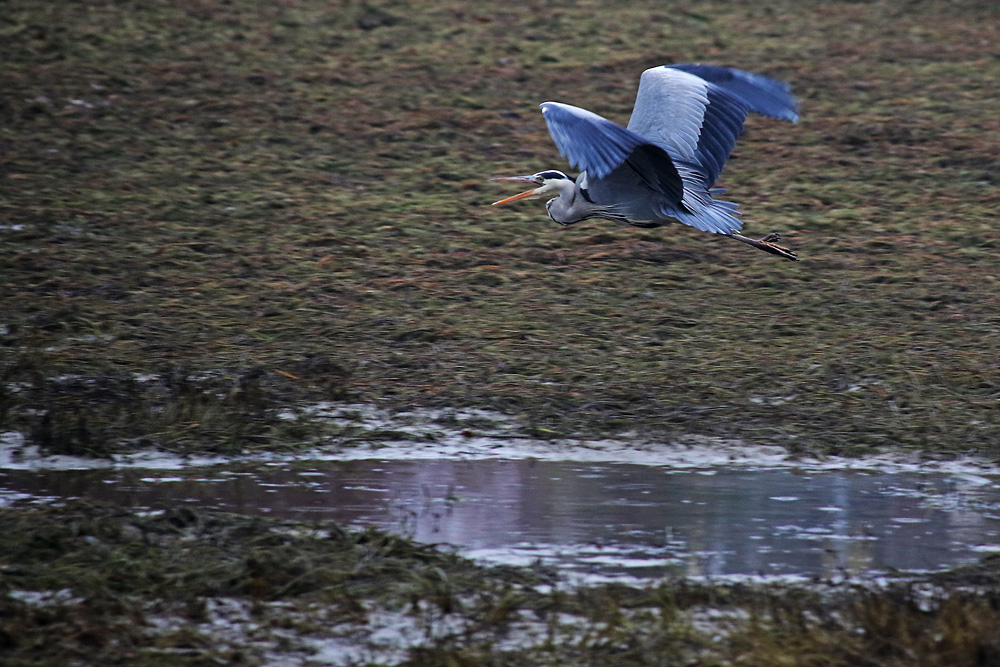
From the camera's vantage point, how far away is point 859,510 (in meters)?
5.78

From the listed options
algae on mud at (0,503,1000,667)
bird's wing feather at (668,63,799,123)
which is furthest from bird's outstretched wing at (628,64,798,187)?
algae on mud at (0,503,1000,667)

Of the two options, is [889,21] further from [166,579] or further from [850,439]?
[166,579]

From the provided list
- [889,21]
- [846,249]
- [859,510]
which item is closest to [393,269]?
[846,249]

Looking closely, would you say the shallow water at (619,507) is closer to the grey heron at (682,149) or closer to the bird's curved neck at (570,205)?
the grey heron at (682,149)

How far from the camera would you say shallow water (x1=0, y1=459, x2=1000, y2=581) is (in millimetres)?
5219

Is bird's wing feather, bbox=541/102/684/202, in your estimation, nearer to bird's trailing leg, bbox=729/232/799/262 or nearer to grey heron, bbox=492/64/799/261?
grey heron, bbox=492/64/799/261

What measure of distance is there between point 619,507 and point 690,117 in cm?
270

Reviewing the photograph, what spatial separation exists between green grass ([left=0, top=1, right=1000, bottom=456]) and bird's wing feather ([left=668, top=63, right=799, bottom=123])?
1234 mm

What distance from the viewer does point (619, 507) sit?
5.80 m

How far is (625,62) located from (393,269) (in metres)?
4.43

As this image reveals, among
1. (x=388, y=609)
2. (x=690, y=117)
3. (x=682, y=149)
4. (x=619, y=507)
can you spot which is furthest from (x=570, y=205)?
(x=388, y=609)

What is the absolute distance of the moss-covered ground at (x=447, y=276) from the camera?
475 cm

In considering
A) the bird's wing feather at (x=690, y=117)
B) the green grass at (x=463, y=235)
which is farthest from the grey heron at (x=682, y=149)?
the green grass at (x=463, y=235)

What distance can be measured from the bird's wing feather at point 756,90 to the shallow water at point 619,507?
7.67 ft
